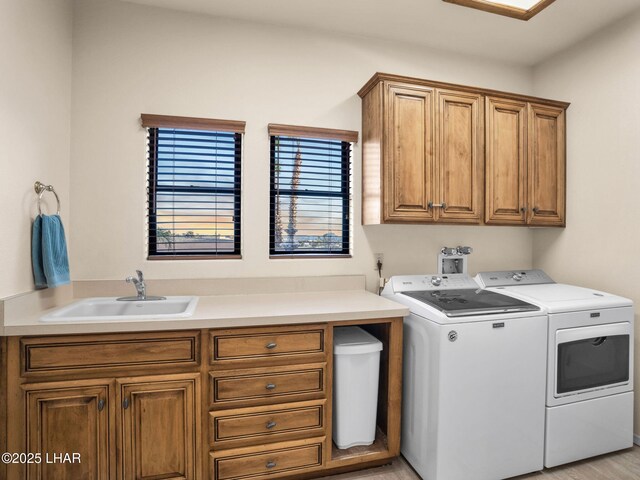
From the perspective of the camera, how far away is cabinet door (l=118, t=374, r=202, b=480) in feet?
5.43

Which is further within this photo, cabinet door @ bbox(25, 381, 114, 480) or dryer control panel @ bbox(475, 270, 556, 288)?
dryer control panel @ bbox(475, 270, 556, 288)

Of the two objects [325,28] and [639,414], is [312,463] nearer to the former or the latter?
[639,414]

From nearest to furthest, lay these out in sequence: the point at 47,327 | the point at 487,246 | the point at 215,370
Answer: the point at 47,327 < the point at 215,370 < the point at 487,246

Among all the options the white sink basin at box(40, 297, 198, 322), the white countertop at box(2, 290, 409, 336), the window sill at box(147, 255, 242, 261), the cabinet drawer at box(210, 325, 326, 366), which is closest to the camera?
the white countertop at box(2, 290, 409, 336)

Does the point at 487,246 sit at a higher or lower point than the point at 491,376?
higher

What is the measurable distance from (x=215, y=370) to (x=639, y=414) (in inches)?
108

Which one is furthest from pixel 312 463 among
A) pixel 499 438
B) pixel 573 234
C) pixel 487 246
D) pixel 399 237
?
pixel 573 234

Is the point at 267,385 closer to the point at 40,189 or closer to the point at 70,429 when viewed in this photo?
the point at 70,429

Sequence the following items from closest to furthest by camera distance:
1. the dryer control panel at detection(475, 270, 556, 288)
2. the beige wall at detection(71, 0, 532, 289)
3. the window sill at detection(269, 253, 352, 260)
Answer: the beige wall at detection(71, 0, 532, 289), the window sill at detection(269, 253, 352, 260), the dryer control panel at detection(475, 270, 556, 288)

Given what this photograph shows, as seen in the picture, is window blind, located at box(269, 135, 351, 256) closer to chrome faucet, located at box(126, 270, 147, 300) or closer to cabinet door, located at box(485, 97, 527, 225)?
chrome faucet, located at box(126, 270, 147, 300)

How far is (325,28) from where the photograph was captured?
2537mm

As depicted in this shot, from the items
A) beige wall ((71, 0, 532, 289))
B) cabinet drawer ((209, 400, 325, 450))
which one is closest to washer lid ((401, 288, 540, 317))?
beige wall ((71, 0, 532, 289))

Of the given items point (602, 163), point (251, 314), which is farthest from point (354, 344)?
point (602, 163)

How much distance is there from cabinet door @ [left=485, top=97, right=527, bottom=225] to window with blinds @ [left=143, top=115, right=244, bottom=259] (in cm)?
178
